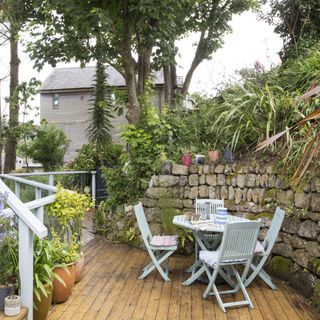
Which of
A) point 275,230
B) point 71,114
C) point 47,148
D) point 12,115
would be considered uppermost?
point 71,114

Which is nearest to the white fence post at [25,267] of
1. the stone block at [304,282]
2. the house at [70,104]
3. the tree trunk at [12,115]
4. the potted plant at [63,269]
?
the potted plant at [63,269]

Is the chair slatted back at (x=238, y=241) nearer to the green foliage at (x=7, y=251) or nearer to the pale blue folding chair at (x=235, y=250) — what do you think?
the pale blue folding chair at (x=235, y=250)

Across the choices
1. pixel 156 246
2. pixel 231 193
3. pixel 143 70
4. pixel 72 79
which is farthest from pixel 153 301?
pixel 72 79

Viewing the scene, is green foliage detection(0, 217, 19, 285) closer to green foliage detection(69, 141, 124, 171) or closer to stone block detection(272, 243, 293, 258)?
stone block detection(272, 243, 293, 258)

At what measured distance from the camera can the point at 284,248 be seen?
15.0 feet

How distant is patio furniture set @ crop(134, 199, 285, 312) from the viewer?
3.62m

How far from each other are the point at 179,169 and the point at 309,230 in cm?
234

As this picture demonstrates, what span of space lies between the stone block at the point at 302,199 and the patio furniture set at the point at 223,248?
12.4 inches

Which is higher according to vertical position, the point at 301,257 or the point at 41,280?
the point at 41,280

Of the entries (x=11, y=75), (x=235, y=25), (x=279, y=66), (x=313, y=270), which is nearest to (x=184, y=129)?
(x=279, y=66)

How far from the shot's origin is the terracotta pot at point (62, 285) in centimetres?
351

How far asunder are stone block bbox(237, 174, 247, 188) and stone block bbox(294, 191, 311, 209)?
972 millimetres

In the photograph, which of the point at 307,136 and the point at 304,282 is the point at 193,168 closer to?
the point at 304,282

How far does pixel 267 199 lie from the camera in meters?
4.91
